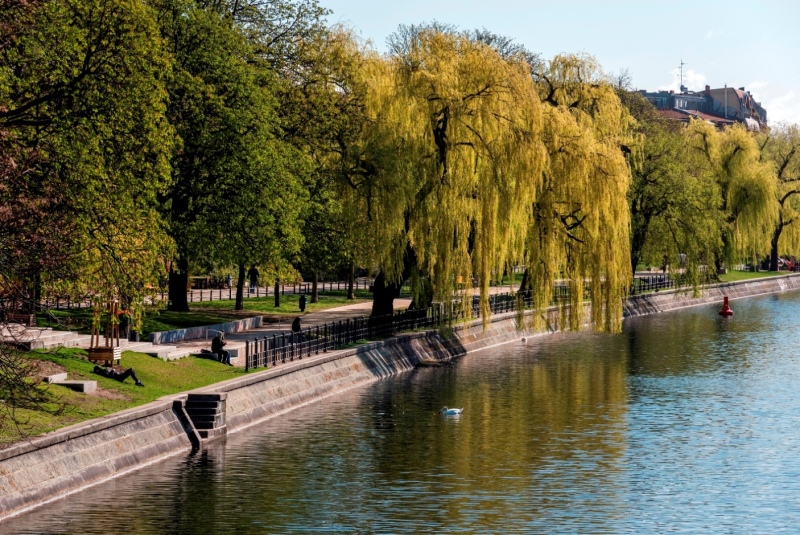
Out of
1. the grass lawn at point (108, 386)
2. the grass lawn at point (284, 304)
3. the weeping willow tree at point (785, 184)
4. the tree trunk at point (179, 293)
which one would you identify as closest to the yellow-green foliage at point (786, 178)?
the weeping willow tree at point (785, 184)

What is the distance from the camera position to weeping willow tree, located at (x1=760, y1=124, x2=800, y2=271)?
119 m

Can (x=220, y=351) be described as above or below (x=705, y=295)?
below

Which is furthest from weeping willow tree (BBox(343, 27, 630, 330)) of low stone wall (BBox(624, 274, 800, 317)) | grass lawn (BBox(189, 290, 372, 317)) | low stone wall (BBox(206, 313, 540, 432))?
low stone wall (BBox(624, 274, 800, 317))

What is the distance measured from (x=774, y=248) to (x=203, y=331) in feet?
276

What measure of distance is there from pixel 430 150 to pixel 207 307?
1957 centimetres

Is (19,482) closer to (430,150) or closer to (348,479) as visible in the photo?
(348,479)

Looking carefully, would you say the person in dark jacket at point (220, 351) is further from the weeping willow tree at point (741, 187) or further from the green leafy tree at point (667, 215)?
the weeping willow tree at point (741, 187)

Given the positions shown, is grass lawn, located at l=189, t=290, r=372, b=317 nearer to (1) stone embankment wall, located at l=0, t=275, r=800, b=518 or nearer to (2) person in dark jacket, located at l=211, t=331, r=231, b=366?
(1) stone embankment wall, located at l=0, t=275, r=800, b=518

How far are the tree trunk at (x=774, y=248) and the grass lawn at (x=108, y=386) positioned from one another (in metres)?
79.7

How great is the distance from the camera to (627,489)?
34188 mm

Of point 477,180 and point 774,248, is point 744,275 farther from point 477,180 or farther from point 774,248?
point 477,180

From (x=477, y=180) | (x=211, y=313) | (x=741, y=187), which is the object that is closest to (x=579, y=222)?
(x=477, y=180)

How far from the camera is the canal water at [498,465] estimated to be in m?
30.4

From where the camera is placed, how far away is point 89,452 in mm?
33188
